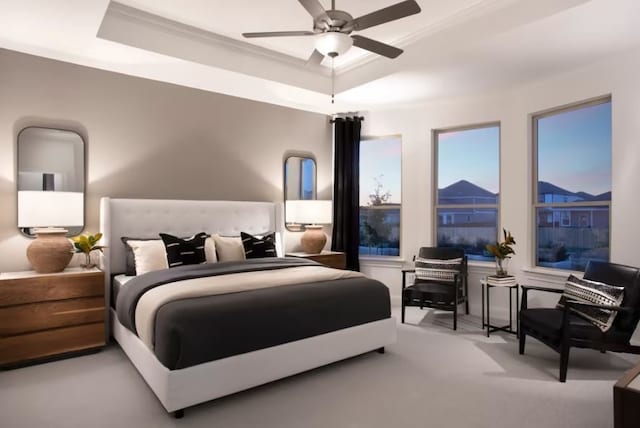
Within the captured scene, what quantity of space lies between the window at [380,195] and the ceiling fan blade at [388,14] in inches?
126

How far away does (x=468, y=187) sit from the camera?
5.19 meters

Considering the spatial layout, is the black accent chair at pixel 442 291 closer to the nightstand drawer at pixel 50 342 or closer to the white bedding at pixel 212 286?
the white bedding at pixel 212 286

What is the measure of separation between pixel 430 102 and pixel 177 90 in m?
3.24

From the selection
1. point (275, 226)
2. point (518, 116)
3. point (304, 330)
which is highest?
point (518, 116)

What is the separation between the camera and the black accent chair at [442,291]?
426 centimetres

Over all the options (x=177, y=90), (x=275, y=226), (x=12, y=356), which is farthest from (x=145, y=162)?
(x=12, y=356)

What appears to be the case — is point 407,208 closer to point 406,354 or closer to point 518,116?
point 518,116

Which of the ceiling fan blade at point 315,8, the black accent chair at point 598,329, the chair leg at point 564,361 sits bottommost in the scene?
the chair leg at point 564,361

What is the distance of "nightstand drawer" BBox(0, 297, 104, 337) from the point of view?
3.07 metres

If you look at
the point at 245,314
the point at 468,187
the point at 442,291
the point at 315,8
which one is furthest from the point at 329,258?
the point at 315,8

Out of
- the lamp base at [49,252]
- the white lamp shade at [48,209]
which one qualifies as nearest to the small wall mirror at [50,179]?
the white lamp shade at [48,209]

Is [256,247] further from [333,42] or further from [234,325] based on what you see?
[333,42]

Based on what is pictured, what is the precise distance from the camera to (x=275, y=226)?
516 cm

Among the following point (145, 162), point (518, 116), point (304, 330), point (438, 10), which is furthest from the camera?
point (518, 116)
